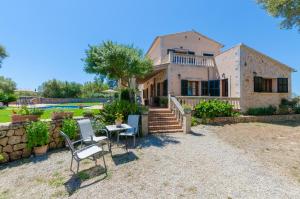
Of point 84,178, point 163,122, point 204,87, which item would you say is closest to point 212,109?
point 163,122

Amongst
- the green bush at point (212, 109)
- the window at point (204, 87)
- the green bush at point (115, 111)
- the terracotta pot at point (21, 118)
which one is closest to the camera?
the terracotta pot at point (21, 118)

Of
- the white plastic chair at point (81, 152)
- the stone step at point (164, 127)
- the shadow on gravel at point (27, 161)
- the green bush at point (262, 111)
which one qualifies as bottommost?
the shadow on gravel at point (27, 161)

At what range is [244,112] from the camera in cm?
1253

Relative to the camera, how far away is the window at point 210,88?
14227 millimetres

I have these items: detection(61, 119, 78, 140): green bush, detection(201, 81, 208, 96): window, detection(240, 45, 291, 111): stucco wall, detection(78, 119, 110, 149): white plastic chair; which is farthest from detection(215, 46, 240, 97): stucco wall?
detection(61, 119, 78, 140): green bush

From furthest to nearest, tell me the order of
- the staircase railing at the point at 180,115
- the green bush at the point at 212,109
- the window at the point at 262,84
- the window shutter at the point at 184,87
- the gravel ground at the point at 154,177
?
the window shutter at the point at 184,87 → the window at the point at 262,84 → the green bush at the point at 212,109 → the staircase railing at the point at 180,115 → the gravel ground at the point at 154,177

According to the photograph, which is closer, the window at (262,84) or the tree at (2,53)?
the window at (262,84)

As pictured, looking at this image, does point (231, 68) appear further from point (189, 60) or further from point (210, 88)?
point (189, 60)

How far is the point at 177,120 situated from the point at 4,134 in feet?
26.3

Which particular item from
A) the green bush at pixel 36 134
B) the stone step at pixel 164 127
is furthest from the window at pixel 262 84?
the green bush at pixel 36 134

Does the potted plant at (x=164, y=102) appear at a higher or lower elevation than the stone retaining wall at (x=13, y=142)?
higher

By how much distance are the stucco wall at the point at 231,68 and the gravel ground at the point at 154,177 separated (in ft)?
26.1

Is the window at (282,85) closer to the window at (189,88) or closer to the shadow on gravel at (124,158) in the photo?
the window at (189,88)

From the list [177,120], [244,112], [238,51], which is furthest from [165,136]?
[238,51]
